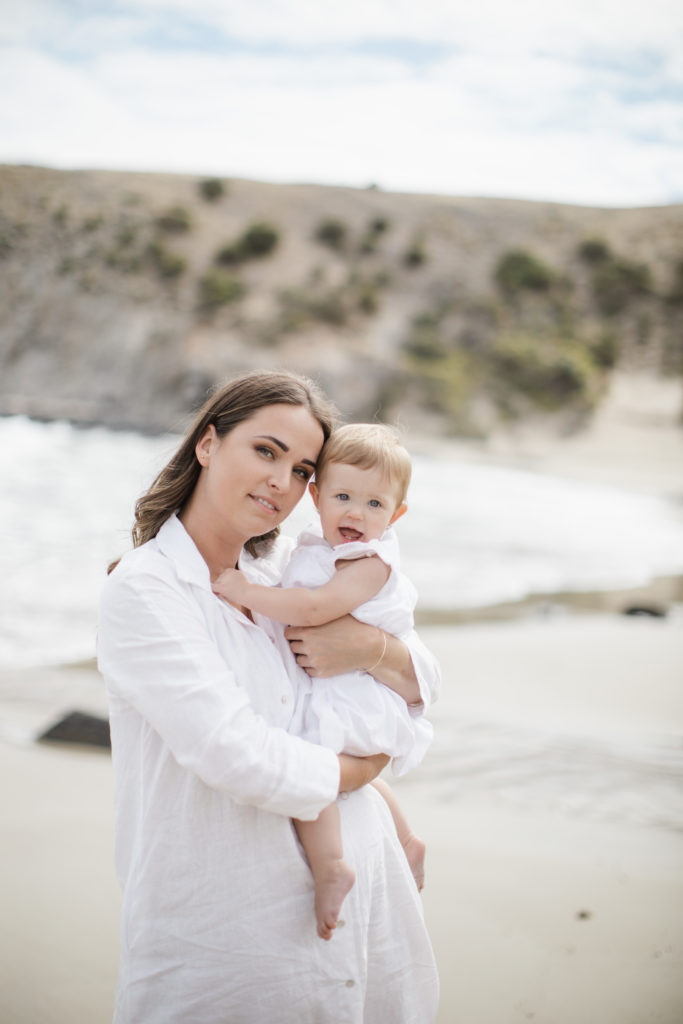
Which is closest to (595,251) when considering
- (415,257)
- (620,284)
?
(620,284)

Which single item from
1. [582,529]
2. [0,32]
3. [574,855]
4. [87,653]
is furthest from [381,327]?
[574,855]

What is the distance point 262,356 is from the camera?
38125 mm

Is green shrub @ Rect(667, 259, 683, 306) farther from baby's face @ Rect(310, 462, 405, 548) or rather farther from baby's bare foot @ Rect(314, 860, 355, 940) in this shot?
baby's bare foot @ Rect(314, 860, 355, 940)

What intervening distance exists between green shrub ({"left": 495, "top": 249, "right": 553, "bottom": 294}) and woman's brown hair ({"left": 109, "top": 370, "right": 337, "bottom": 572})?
44.8 m

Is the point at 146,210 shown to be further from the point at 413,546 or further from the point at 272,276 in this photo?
the point at 413,546

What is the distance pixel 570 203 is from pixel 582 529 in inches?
1684

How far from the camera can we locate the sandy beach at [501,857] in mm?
3031

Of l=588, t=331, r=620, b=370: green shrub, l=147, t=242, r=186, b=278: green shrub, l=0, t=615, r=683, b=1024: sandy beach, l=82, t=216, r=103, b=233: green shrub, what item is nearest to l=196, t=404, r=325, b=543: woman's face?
l=0, t=615, r=683, b=1024: sandy beach

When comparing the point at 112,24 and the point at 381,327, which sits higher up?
the point at 112,24

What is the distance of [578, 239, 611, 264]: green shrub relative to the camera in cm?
4641

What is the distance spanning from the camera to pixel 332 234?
154 feet

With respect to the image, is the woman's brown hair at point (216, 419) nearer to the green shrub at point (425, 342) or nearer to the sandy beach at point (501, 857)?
the sandy beach at point (501, 857)

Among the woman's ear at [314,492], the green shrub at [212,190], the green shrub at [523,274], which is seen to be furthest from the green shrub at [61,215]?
the woman's ear at [314,492]

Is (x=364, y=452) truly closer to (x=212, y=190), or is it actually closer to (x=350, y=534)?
(x=350, y=534)
